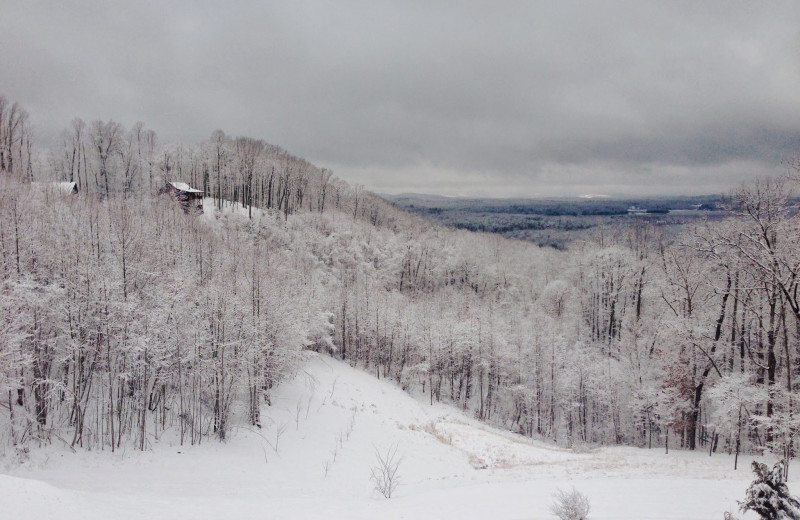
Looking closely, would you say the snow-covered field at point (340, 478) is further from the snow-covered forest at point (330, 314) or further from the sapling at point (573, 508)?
the snow-covered forest at point (330, 314)

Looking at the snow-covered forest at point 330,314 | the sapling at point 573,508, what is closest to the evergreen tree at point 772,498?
the sapling at point 573,508

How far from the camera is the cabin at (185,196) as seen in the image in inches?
2482

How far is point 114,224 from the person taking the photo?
29469 mm

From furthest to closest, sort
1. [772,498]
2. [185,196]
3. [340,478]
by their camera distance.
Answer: [185,196] → [340,478] → [772,498]

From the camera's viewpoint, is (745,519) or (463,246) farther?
(463,246)

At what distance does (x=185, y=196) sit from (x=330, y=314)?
129 ft

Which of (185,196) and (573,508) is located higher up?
(185,196)

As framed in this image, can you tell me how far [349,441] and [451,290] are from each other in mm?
55467

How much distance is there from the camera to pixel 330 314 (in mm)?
41312

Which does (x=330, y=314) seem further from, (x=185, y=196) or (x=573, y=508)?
(x=185, y=196)

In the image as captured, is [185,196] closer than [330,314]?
No

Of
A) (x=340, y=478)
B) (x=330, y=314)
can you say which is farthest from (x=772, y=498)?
(x=330, y=314)

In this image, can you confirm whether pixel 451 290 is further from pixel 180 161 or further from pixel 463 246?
pixel 180 161

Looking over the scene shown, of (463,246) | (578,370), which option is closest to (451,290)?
(463,246)
